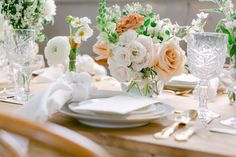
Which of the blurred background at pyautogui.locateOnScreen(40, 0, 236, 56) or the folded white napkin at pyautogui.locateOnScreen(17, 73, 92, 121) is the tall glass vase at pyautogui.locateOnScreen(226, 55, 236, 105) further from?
the blurred background at pyautogui.locateOnScreen(40, 0, 236, 56)

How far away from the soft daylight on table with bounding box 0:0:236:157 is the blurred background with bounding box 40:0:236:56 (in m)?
1.32

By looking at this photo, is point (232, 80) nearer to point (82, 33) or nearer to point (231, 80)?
point (231, 80)

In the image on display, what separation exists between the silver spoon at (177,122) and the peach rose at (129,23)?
31cm

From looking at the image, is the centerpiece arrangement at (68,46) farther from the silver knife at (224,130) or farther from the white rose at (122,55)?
the silver knife at (224,130)

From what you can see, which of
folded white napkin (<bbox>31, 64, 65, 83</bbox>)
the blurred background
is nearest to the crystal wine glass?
folded white napkin (<bbox>31, 64, 65, 83</bbox>)

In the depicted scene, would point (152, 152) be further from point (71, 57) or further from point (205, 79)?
point (71, 57)

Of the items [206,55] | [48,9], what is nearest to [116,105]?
[206,55]

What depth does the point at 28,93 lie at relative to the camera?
4.84 ft

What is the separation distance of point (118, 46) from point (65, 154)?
2.62 feet

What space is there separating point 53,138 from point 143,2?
8.86 ft

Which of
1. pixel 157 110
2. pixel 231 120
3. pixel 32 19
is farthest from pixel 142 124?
pixel 32 19

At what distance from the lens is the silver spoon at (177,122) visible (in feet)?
3.34

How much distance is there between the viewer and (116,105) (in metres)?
1.12

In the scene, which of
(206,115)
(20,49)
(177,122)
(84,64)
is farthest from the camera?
(84,64)
